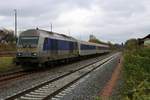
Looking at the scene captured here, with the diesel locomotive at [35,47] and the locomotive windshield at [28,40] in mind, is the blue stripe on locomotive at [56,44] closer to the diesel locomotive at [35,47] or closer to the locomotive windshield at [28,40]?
the diesel locomotive at [35,47]

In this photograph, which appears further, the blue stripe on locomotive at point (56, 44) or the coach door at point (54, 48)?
the coach door at point (54, 48)

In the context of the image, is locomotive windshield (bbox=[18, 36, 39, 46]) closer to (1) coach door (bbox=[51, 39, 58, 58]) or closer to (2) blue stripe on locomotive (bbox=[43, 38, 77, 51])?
(2) blue stripe on locomotive (bbox=[43, 38, 77, 51])

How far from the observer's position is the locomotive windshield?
91.1ft

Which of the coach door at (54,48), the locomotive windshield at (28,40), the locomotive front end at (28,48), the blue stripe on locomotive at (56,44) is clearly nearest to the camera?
the locomotive front end at (28,48)

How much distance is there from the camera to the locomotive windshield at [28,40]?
27.8 metres

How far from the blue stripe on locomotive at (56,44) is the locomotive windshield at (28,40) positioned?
Result: 0.94 meters

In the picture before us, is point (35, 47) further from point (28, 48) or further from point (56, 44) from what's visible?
point (56, 44)

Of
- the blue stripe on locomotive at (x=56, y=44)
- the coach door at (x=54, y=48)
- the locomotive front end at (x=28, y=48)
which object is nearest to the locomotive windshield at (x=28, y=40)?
the locomotive front end at (x=28, y=48)

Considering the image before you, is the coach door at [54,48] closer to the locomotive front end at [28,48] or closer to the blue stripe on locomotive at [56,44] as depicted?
the blue stripe on locomotive at [56,44]

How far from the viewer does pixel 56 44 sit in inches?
1270

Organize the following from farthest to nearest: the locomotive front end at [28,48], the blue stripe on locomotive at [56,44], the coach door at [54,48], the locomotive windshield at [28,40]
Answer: the coach door at [54,48] < the blue stripe on locomotive at [56,44] < the locomotive windshield at [28,40] < the locomotive front end at [28,48]

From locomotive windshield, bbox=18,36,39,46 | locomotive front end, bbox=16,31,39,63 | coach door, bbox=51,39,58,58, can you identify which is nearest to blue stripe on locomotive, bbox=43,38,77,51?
coach door, bbox=51,39,58,58

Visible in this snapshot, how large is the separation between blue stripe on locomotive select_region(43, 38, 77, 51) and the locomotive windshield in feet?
3.10

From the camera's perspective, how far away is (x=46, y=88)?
17.1 m
